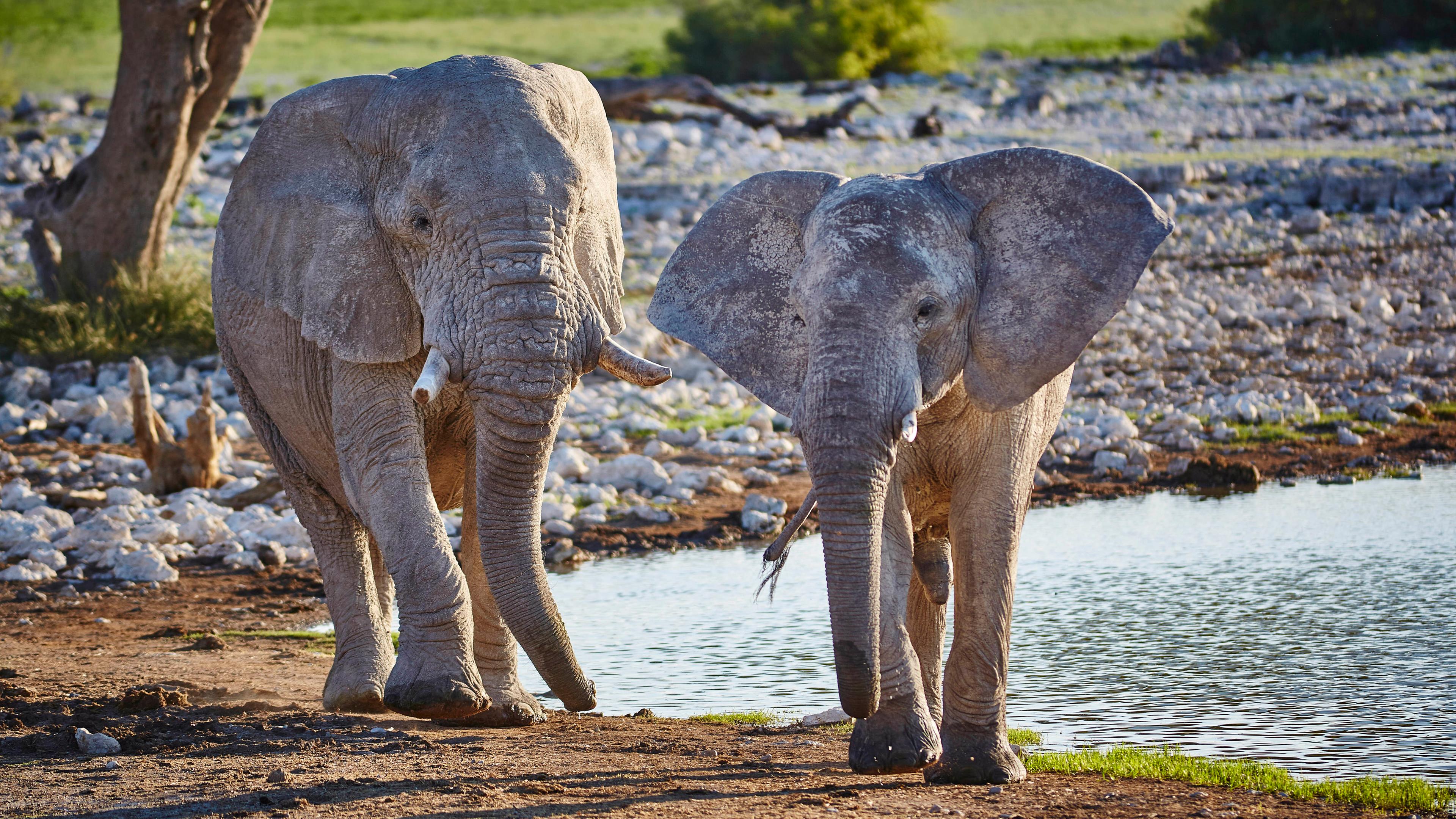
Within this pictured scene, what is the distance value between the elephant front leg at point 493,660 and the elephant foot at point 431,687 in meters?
0.50

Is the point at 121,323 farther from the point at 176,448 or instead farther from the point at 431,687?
the point at 431,687

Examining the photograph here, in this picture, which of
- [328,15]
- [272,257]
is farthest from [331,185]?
[328,15]

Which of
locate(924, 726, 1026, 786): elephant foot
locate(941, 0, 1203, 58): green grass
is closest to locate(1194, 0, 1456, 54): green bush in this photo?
locate(941, 0, 1203, 58): green grass

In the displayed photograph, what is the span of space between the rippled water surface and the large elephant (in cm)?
123

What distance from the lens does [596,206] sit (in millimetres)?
6375

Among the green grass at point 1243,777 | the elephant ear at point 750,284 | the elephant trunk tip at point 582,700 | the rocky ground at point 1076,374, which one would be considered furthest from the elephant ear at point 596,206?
the rocky ground at point 1076,374

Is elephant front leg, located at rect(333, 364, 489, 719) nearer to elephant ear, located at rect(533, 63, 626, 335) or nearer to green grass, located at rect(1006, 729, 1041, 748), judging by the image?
elephant ear, located at rect(533, 63, 626, 335)

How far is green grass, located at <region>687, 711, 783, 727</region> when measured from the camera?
663cm

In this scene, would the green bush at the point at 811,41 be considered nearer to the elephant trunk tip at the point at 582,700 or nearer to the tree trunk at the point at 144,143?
the tree trunk at the point at 144,143

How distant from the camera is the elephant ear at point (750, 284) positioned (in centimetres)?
546

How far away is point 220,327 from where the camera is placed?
7.07 meters

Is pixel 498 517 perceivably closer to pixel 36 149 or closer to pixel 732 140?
pixel 732 140

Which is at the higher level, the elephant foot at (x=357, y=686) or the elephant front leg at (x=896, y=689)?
the elephant front leg at (x=896, y=689)

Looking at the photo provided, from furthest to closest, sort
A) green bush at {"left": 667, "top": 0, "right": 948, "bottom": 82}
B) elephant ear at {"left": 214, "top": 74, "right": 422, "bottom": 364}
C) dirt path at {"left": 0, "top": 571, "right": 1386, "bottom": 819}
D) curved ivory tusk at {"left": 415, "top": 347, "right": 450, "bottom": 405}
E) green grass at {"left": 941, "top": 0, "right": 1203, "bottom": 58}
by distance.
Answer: green grass at {"left": 941, "top": 0, "right": 1203, "bottom": 58} → green bush at {"left": 667, "top": 0, "right": 948, "bottom": 82} → elephant ear at {"left": 214, "top": 74, "right": 422, "bottom": 364} → curved ivory tusk at {"left": 415, "top": 347, "right": 450, "bottom": 405} → dirt path at {"left": 0, "top": 571, "right": 1386, "bottom": 819}
